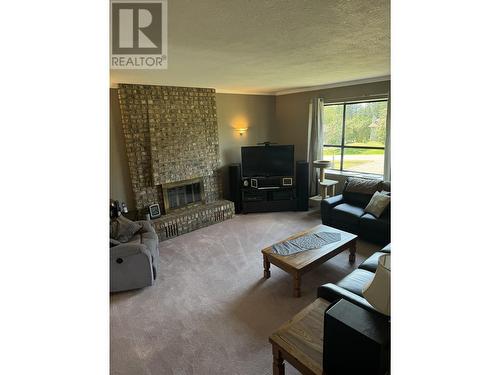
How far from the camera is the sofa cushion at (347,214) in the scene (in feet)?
13.0

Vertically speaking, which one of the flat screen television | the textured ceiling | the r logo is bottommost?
the flat screen television

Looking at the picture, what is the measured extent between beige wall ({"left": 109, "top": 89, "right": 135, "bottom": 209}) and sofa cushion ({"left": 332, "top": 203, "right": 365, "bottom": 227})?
3.28 m

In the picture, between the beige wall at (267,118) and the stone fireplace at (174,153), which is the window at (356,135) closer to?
the beige wall at (267,118)

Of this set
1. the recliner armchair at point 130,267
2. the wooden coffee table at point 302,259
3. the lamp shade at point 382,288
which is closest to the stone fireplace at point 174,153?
the recliner armchair at point 130,267

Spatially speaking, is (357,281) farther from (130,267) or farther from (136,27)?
(136,27)

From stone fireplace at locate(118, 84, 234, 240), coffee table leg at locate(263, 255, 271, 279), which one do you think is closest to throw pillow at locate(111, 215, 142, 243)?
stone fireplace at locate(118, 84, 234, 240)

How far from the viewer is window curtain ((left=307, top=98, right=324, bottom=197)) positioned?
5.35 m

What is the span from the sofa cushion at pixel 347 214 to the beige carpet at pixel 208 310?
1.08 feet

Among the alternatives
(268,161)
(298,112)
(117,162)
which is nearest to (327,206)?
(268,161)

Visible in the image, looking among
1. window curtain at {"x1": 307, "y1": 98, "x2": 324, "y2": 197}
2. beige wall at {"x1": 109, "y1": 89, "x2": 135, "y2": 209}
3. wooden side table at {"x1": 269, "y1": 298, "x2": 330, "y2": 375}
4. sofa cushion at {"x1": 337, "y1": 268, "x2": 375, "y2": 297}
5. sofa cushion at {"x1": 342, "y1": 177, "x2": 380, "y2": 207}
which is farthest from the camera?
window curtain at {"x1": 307, "y1": 98, "x2": 324, "y2": 197}

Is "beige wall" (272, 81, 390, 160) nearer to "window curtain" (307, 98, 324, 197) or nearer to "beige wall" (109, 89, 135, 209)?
"window curtain" (307, 98, 324, 197)

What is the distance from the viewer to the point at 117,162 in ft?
13.8

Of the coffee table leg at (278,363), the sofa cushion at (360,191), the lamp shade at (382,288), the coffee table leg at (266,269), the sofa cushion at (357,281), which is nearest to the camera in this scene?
the lamp shade at (382,288)
